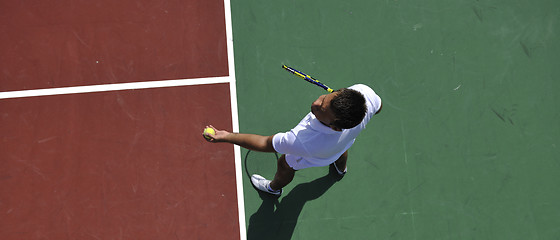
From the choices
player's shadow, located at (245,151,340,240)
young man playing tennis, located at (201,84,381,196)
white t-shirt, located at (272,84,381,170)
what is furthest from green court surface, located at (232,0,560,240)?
white t-shirt, located at (272,84,381,170)

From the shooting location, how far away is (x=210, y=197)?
4.23m

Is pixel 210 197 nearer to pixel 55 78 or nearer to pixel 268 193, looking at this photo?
pixel 268 193

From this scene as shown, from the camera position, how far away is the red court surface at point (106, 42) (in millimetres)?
4441

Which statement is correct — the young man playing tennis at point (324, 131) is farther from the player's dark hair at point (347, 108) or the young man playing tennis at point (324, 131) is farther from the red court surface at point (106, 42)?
the red court surface at point (106, 42)

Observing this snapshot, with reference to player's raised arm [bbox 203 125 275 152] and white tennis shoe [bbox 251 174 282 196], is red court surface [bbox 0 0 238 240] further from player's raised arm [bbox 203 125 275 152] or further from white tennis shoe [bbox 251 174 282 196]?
player's raised arm [bbox 203 125 275 152]

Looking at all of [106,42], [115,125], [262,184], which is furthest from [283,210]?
[106,42]

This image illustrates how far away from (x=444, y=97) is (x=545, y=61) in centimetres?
131

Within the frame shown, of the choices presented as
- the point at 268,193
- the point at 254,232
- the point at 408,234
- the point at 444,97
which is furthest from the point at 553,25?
the point at 254,232

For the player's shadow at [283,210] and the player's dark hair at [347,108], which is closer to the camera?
the player's dark hair at [347,108]

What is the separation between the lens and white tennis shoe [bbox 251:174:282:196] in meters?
4.14

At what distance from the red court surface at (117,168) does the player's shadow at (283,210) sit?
238 mm

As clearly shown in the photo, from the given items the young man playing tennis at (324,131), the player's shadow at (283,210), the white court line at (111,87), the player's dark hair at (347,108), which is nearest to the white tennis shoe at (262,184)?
the player's shadow at (283,210)

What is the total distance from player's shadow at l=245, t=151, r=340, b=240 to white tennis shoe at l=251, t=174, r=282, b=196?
0.35 ft

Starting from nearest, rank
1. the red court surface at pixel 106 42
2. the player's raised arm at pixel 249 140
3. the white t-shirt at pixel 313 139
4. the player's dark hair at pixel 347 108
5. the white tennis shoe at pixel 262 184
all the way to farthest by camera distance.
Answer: the player's dark hair at pixel 347 108, the white t-shirt at pixel 313 139, the player's raised arm at pixel 249 140, the white tennis shoe at pixel 262 184, the red court surface at pixel 106 42
